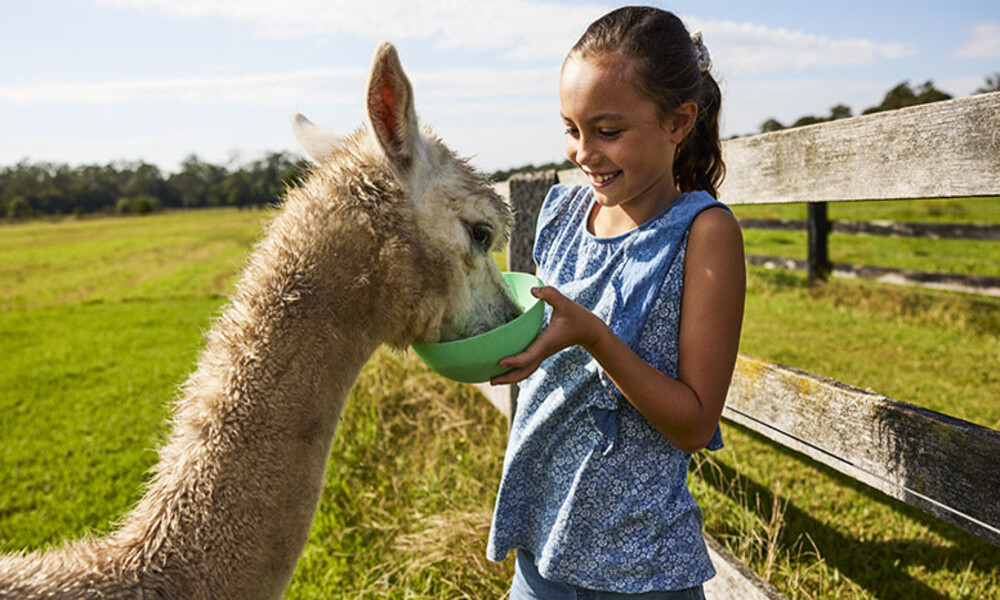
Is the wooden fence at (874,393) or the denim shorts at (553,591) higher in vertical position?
the wooden fence at (874,393)

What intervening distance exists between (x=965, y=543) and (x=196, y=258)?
3115 cm

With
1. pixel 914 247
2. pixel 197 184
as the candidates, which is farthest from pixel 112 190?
pixel 914 247

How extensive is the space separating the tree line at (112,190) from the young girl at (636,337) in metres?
82.1

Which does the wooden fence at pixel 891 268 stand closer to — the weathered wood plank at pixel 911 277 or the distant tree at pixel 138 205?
the weathered wood plank at pixel 911 277

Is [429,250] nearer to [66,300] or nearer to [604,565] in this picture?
[604,565]

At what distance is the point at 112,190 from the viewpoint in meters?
105

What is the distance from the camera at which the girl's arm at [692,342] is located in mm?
1727

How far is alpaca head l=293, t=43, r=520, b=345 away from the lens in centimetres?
195

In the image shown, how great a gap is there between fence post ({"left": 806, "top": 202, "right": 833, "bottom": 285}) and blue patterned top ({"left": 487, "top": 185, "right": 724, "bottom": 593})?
10.5 meters

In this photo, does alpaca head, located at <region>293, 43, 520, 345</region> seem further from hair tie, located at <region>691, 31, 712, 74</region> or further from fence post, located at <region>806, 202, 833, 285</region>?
fence post, located at <region>806, 202, 833, 285</region>

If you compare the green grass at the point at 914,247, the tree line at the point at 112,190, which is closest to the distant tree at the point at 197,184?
the tree line at the point at 112,190

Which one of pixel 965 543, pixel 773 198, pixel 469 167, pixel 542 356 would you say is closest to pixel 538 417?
pixel 542 356

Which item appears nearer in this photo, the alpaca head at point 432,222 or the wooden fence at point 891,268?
the alpaca head at point 432,222

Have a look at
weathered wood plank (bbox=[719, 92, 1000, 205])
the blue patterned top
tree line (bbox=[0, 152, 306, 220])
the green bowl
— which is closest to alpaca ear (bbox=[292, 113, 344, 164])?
the green bowl
